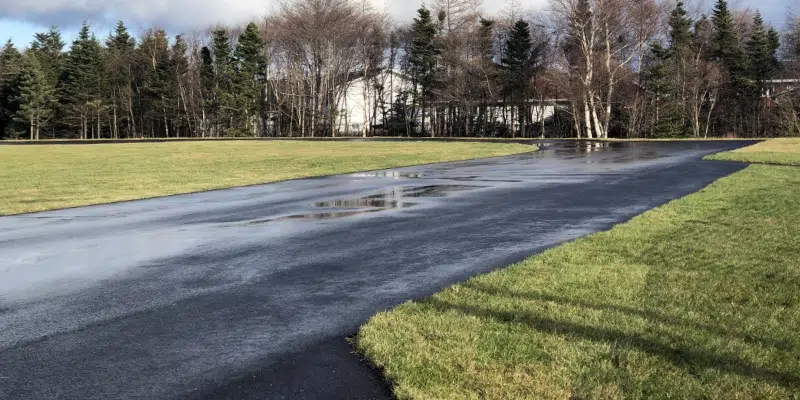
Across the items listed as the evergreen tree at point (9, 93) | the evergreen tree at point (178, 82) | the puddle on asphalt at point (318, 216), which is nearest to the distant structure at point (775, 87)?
the puddle on asphalt at point (318, 216)

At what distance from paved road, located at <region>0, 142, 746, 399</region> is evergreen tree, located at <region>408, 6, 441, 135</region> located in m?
51.7

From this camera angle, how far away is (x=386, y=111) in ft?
235

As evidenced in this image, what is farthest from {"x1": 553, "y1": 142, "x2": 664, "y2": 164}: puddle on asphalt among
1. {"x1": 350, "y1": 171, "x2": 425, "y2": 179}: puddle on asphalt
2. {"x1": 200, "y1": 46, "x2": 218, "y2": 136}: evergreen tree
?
{"x1": 200, "y1": 46, "x2": 218, "y2": 136}: evergreen tree

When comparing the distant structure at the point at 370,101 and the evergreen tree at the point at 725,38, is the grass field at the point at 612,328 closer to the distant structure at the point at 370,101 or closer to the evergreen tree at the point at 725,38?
the evergreen tree at the point at 725,38

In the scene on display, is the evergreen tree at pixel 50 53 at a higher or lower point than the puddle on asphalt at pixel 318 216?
higher

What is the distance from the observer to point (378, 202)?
42.3 ft

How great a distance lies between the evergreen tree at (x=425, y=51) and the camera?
64438mm

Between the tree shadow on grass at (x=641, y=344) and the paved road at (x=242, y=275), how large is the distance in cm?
114

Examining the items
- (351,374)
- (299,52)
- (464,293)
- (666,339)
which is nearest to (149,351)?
(351,374)

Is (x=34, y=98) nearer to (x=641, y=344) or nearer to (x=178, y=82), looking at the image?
(x=178, y=82)

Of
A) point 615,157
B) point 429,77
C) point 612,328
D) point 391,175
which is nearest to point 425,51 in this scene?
point 429,77

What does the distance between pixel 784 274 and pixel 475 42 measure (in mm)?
57816

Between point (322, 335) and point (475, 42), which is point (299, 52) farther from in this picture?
point (322, 335)

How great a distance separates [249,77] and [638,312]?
236 feet
